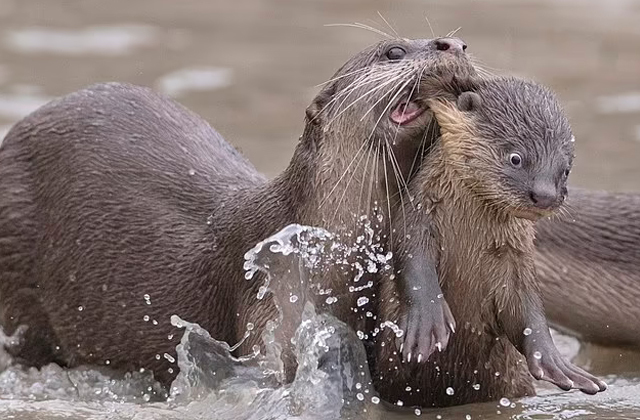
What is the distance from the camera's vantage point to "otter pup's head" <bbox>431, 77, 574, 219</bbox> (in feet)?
12.1

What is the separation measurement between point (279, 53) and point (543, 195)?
5616 mm

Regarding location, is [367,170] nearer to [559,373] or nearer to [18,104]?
[559,373]

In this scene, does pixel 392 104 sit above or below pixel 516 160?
above

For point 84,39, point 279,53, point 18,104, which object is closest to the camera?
point 18,104

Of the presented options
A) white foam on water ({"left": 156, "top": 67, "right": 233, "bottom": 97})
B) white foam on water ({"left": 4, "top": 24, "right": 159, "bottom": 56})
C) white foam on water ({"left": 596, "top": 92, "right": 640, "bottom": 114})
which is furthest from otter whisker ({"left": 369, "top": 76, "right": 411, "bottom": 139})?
white foam on water ({"left": 4, "top": 24, "right": 159, "bottom": 56})

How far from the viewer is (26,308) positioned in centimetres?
466

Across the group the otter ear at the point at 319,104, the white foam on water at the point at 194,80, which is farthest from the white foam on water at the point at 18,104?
the otter ear at the point at 319,104

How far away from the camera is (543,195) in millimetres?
3648

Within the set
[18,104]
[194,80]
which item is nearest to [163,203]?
[18,104]

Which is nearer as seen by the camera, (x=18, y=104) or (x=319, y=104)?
(x=319, y=104)

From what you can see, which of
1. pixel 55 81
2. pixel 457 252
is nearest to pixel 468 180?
pixel 457 252

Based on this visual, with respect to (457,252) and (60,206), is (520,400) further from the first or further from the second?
(60,206)

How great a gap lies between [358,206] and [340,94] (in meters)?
0.27

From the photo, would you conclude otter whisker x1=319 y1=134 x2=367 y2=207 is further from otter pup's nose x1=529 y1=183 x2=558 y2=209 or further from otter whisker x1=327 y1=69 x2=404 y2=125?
otter pup's nose x1=529 y1=183 x2=558 y2=209
